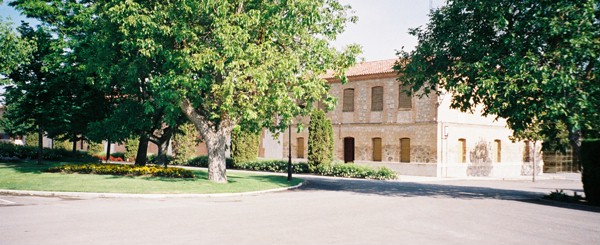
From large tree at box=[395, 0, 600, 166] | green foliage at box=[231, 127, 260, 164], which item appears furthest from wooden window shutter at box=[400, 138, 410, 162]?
large tree at box=[395, 0, 600, 166]

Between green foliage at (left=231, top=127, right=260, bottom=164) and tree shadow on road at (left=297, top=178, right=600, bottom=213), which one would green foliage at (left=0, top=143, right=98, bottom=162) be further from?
tree shadow on road at (left=297, top=178, right=600, bottom=213)

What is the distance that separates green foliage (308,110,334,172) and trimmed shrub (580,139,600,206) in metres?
16.9

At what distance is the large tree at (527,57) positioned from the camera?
13617 mm

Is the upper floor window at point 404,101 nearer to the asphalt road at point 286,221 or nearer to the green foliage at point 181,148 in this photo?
the asphalt road at point 286,221

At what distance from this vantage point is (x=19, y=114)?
82.3 ft

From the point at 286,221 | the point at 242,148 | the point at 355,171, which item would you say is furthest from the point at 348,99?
the point at 286,221

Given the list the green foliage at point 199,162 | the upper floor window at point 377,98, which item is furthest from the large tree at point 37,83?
the upper floor window at point 377,98

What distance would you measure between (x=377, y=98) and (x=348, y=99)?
9.13 ft

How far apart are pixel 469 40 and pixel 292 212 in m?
10.7

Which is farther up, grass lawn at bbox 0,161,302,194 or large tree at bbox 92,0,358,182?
large tree at bbox 92,0,358,182

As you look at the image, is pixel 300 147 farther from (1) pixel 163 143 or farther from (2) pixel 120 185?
(2) pixel 120 185

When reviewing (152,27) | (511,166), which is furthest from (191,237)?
(511,166)

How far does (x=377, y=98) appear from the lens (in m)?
32.2

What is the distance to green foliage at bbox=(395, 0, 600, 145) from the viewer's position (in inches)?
536
